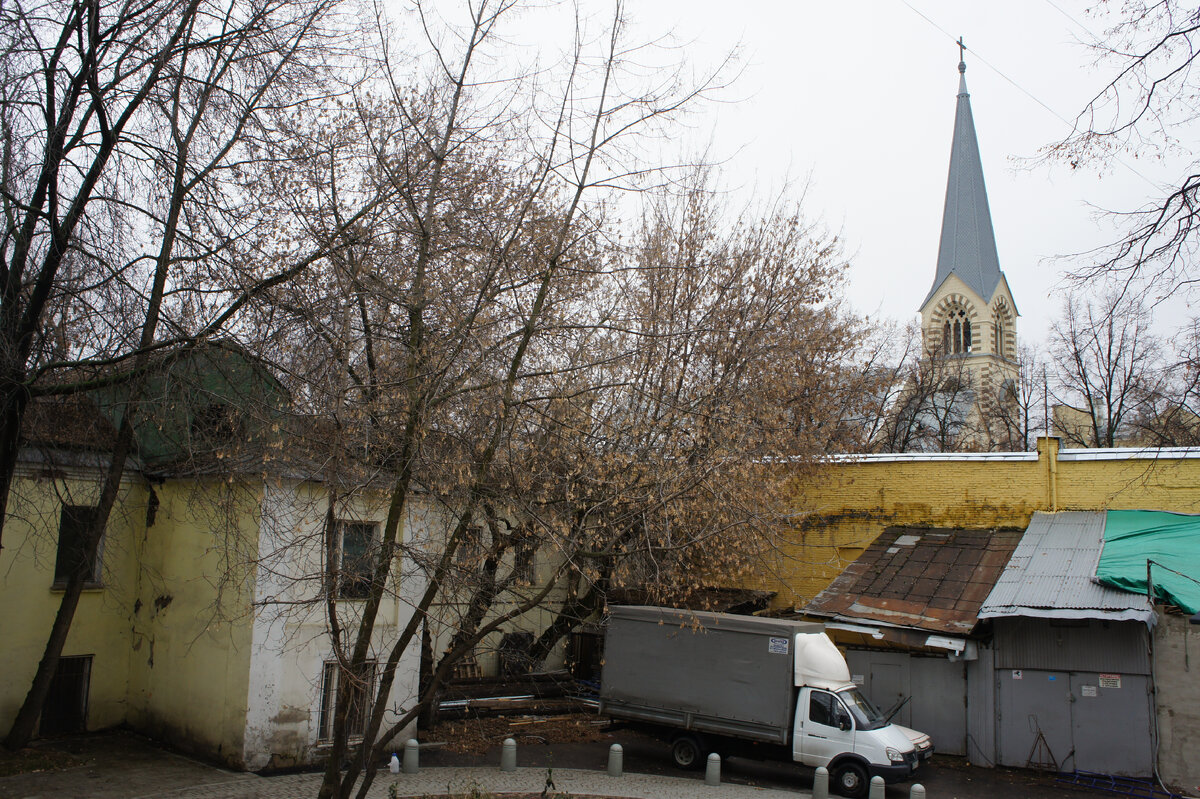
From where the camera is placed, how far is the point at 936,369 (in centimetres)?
4231

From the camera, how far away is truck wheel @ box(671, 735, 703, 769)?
15.6 metres

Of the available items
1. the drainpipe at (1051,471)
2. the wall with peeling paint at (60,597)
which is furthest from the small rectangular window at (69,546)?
the drainpipe at (1051,471)

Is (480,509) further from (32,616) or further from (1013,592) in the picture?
(1013,592)

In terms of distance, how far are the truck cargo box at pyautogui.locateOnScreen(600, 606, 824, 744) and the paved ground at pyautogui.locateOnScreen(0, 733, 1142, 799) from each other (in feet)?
3.42

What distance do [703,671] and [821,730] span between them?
2.30 m

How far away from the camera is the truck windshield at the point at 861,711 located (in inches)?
565

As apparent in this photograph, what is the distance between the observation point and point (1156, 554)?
1597 cm

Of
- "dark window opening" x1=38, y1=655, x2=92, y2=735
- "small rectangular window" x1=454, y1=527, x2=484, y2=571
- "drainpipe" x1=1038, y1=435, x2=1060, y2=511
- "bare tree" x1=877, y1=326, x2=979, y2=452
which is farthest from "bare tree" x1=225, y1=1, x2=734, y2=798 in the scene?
"bare tree" x1=877, y1=326, x2=979, y2=452

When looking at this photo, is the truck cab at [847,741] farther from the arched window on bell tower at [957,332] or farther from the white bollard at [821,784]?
the arched window on bell tower at [957,332]

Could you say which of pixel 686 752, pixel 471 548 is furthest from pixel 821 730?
pixel 471 548

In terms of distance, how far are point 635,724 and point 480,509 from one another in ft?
28.8

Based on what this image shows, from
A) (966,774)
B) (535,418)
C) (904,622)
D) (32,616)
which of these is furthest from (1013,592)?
(32,616)

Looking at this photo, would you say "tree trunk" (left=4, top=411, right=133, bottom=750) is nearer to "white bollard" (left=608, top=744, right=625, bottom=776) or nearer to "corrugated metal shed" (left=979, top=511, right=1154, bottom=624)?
"white bollard" (left=608, top=744, right=625, bottom=776)

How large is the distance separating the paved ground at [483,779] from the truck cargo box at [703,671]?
1.04m
